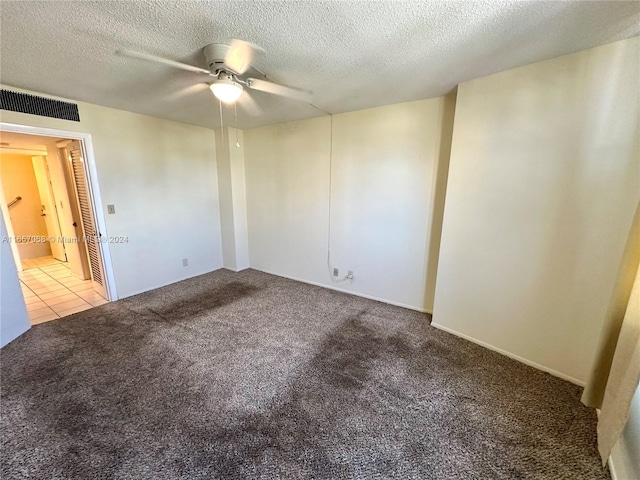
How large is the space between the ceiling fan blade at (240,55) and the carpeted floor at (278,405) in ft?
7.53

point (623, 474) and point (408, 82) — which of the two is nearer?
point (623, 474)

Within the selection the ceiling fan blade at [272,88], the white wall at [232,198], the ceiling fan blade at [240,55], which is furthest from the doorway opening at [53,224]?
the ceiling fan blade at [272,88]

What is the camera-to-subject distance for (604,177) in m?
1.71

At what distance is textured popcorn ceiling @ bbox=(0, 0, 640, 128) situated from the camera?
4.39 ft

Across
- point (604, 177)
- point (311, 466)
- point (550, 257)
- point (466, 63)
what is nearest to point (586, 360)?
point (550, 257)

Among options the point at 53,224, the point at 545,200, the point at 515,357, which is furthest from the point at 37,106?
the point at 515,357

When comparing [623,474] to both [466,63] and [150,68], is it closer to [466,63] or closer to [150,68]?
[466,63]

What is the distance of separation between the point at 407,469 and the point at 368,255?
89.4 inches

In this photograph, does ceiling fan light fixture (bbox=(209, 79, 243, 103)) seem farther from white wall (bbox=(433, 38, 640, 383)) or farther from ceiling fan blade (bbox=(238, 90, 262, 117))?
white wall (bbox=(433, 38, 640, 383))

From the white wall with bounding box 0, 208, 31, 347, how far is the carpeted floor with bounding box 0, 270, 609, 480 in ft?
0.39

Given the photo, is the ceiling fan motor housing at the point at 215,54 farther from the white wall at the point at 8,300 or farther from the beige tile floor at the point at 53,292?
the beige tile floor at the point at 53,292

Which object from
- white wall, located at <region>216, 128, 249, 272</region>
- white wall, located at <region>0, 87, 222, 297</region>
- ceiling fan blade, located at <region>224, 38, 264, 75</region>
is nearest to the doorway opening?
white wall, located at <region>0, 87, 222, 297</region>

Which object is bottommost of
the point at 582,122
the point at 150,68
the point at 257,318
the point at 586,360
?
the point at 257,318

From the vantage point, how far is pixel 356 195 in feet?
10.9
